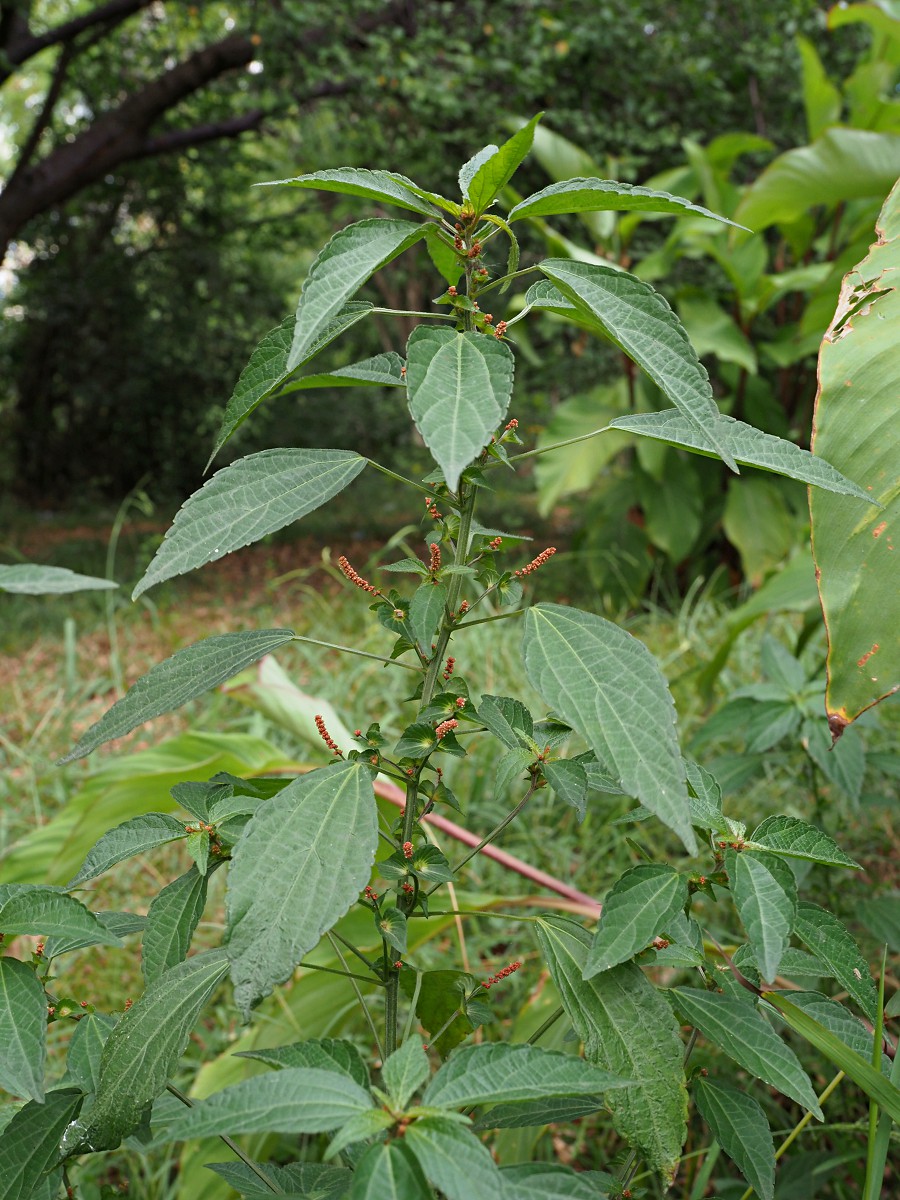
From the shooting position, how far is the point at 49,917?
0.59m

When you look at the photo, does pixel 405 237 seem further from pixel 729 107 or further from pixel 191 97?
pixel 191 97

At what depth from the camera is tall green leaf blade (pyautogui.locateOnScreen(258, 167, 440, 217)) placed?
21.8 inches

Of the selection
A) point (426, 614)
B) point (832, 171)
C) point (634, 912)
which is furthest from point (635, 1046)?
point (832, 171)

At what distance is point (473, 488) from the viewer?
64 cm

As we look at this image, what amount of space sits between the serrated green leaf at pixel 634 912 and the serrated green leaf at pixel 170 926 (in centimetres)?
26

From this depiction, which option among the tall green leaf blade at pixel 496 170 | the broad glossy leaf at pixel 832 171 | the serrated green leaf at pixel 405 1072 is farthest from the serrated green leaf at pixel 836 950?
the broad glossy leaf at pixel 832 171

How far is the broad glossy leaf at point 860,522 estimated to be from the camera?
68 cm

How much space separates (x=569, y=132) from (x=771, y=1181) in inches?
184

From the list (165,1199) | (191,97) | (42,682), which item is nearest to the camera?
(165,1199)

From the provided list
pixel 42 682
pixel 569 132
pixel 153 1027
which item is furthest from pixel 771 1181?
pixel 569 132

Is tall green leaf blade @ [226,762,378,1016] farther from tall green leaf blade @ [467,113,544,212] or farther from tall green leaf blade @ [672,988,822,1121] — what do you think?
tall green leaf blade @ [467,113,544,212]

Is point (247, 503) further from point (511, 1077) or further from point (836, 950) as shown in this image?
point (836, 950)

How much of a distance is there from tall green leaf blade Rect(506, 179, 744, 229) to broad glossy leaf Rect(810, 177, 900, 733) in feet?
0.73

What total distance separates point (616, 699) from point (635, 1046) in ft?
0.71
